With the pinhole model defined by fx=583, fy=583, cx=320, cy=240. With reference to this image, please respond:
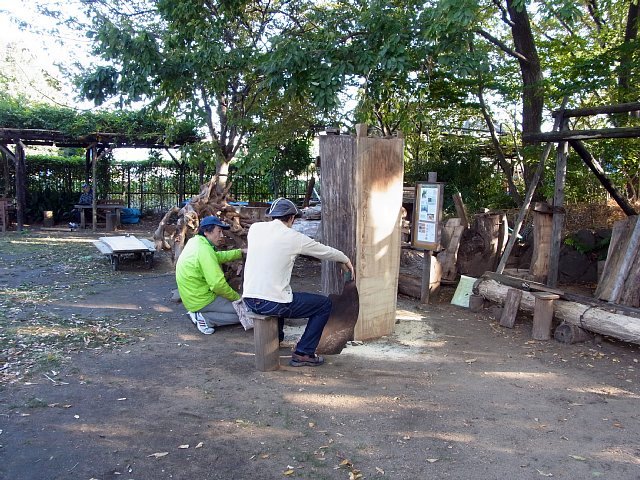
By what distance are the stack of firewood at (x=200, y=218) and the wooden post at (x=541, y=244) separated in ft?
14.4

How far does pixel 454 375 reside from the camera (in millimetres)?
5328

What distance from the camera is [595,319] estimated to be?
6246mm

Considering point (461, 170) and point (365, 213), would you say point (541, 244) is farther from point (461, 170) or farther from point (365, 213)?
point (461, 170)

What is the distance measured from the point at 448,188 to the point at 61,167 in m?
14.3

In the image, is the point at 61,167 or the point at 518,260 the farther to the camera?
the point at 61,167

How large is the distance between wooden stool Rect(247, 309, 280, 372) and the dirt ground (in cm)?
9

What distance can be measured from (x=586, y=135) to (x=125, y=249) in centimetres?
771

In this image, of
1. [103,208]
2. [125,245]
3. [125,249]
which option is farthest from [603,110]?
[103,208]

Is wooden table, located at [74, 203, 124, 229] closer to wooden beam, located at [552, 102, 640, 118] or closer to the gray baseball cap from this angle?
wooden beam, located at [552, 102, 640, 118]

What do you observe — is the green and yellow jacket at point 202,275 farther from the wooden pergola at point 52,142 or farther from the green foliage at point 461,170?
the wooden pergola at point 52,142

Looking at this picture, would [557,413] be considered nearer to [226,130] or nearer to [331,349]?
[331,349]

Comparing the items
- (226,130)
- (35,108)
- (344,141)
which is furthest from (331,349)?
(35,108)

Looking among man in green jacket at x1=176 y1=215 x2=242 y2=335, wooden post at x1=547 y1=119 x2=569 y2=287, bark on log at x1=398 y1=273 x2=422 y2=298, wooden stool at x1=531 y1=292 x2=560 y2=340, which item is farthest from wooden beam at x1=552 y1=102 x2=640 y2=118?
man in green jacket at x1=176 y1=215 x2=242 y2=335

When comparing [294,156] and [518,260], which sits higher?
[294,156]
